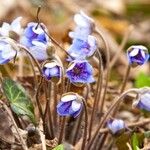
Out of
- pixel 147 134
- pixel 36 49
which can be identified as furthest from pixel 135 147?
pixel 36 49

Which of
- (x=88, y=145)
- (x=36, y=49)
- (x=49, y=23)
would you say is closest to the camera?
(x=36, y=49)

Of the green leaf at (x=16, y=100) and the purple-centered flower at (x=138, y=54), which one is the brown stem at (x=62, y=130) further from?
the purple-centered flower at (x=138, y=54)

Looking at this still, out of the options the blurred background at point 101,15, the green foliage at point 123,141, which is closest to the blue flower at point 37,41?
the green foliage at point 123,141

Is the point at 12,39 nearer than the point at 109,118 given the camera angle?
Yes

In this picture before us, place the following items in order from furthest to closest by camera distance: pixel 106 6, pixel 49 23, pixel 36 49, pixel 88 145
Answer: pixel 106 6 < pixel 49 23 < pixel 88 145 < pixel 36 49

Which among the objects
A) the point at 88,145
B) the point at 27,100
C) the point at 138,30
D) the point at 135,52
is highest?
the point at 135,52

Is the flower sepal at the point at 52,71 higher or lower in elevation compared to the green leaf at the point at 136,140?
higher

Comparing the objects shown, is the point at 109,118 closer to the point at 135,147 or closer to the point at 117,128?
the point at 117,128

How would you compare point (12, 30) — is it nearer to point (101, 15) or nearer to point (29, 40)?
point (29, 40)
